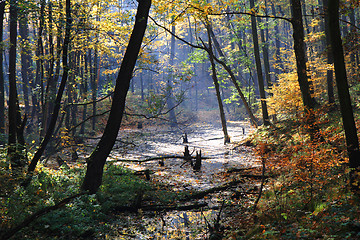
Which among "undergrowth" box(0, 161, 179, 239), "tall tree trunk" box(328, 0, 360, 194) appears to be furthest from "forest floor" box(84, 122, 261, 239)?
"tall tree trunk" box(328, 0, 360, 194)

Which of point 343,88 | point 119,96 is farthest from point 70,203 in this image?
point 343,88

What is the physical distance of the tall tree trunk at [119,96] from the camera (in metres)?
7.33

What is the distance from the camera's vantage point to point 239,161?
12156mm

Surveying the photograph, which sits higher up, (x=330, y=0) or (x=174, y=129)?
(x=330, y=0)

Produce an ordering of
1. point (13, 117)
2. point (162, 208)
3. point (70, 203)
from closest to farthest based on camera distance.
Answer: point (70, 203) < point (162, 208) < point (13, 117)

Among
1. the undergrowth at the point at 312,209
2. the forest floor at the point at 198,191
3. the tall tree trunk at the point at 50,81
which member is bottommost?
the forest floor at the point at 198,191

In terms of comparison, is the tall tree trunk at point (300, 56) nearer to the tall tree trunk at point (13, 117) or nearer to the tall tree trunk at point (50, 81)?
the tall tree trunk at point (50, 81)

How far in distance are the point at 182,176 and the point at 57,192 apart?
4845 mm

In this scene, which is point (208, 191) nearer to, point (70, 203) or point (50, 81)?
point (70, 203)

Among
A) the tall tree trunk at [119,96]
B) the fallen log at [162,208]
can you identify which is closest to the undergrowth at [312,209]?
→ the fallen log at [162,208]

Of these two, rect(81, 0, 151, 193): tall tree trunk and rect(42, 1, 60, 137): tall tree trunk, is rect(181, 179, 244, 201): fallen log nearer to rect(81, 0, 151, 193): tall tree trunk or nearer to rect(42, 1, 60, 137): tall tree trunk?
rect(81, 0, 151, 193): tall tree trunk

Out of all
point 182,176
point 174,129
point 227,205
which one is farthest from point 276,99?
point 174,129

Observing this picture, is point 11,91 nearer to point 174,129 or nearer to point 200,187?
point 200,187

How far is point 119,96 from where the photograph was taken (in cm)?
739
